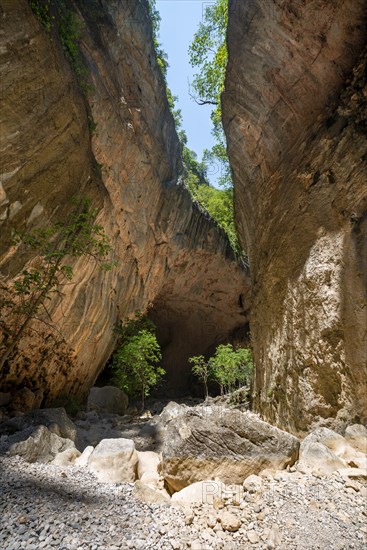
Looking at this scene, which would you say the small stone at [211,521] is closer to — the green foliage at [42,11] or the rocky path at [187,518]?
the rocky path at [187,518]

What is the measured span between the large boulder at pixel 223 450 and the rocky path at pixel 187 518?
0.27 metres

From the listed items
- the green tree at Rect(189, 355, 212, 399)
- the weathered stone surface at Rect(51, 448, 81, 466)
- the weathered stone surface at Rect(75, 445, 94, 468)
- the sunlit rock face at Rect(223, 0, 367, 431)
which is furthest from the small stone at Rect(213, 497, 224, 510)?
the green tree at Rect(189, 355, 212, 399)

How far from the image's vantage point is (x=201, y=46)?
16.4m

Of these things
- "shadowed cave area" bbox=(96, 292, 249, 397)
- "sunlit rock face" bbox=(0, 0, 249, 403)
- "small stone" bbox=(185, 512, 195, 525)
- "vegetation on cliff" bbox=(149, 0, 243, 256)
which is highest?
"vegetation on cliff" bbox=(149, 0, 243, 256)

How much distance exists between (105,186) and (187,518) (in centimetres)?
1001

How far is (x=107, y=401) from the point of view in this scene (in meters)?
11.8

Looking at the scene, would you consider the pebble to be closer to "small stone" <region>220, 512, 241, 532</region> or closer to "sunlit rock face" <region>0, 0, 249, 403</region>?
"small stone" <region>220, 512, 241, 532</region>

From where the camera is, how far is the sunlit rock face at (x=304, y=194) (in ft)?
15.8

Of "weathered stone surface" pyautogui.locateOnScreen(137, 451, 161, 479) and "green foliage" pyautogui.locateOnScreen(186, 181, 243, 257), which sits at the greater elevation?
"green foliage" pyautogui.locateOnScreen(186, 181, 243, 257)

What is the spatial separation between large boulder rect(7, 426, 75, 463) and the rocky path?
2.86 feet

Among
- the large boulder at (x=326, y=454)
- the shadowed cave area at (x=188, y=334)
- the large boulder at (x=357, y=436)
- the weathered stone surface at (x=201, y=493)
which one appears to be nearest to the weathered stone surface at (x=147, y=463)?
the weathered stone surface at (x=201, y=493)

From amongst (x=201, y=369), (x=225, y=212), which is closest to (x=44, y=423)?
(x=201, y=369)

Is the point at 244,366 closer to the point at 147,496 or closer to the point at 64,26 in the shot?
the point at 147,496

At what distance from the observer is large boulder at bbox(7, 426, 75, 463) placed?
411cm
